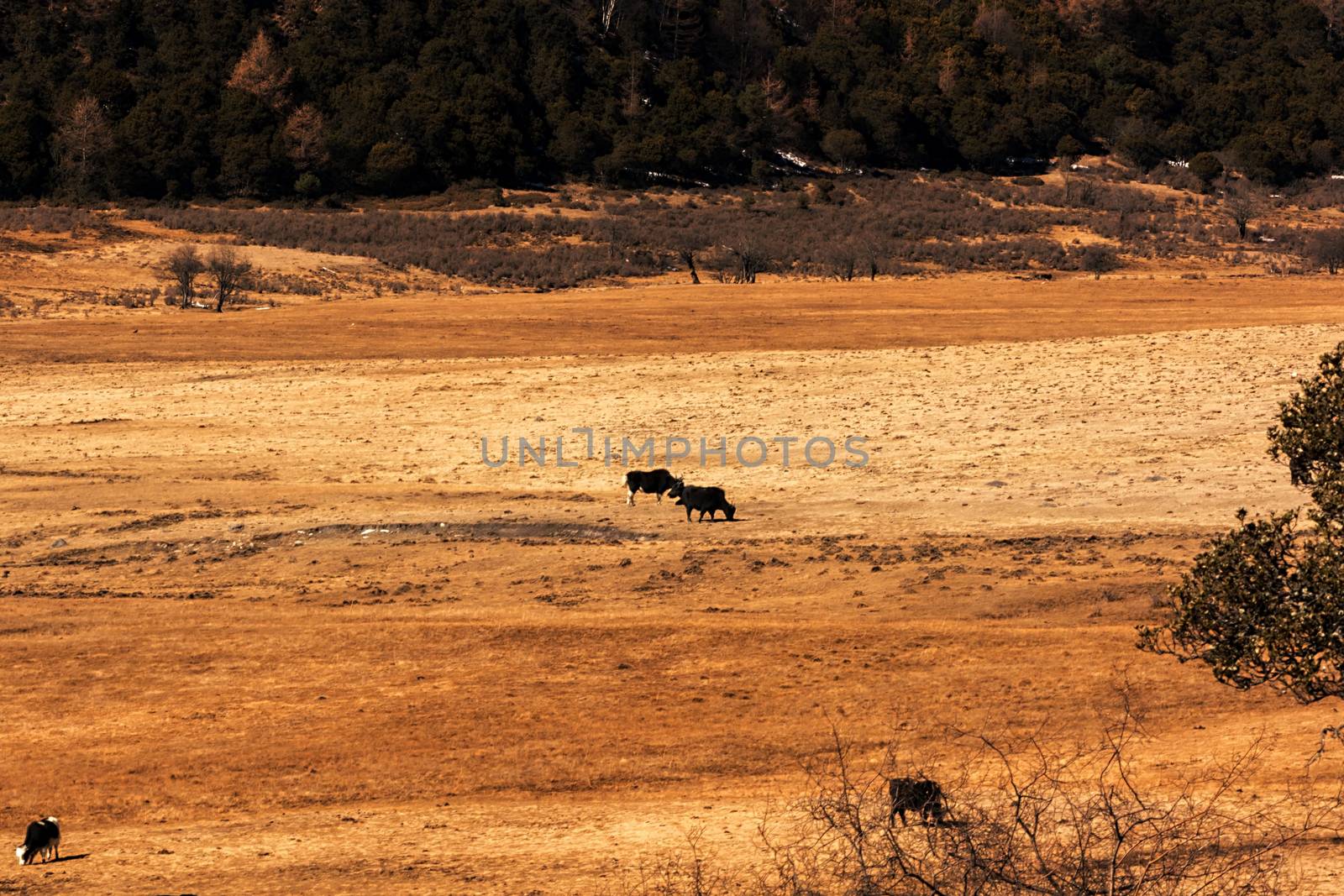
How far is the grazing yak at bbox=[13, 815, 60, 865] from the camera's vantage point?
441 inches

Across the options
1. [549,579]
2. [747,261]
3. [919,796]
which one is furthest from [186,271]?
[919,796]

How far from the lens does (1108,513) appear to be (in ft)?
79.3

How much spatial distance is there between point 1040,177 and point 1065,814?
264 ft

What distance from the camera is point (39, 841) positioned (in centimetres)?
1123

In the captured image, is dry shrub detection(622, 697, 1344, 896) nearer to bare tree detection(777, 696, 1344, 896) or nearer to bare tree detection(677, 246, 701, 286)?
bare tree detection(777, 696, 1344, 896)

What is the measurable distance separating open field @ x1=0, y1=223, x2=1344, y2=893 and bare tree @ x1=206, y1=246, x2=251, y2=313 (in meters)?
6.11

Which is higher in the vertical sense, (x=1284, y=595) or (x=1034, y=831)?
(x=1284, y=595)

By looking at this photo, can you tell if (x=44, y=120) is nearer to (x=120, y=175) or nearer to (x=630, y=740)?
(x=120, y=175)

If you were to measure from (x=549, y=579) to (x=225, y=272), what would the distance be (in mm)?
31676

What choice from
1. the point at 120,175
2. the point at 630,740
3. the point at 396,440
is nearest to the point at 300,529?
the point at 396,440

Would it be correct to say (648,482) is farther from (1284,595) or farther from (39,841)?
(1284,595)

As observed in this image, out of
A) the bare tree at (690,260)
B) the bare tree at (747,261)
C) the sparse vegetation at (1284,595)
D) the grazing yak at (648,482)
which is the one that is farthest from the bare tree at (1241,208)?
the sparse vegetation at (1284,595)

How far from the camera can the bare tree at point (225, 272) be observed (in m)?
49.2

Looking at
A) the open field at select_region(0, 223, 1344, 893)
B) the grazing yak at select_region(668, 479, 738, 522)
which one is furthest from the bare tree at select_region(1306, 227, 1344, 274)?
the grazing yak at select_region(668, 479, 738, 522)
